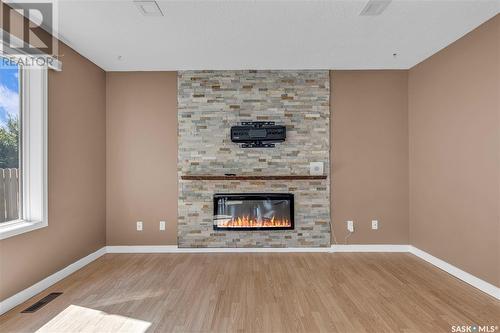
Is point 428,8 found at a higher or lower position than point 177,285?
higher

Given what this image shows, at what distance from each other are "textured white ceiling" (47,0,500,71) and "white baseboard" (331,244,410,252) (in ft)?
8.40

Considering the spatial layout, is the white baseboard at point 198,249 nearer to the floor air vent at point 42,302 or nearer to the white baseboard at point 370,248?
the white baseboard at point 370,248

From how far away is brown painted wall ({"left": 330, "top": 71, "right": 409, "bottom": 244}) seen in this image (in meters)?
4.10

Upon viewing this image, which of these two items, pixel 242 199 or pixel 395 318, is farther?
pixel 242 199

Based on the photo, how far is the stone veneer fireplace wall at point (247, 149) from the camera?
4102 millimetres

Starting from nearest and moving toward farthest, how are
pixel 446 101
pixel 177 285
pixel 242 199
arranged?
1. pixel 177 285
2. pixel 446 101
3. pixel 242 199

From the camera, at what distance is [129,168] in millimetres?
4137

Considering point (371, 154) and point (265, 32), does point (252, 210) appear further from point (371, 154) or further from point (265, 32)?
point (265, 32)

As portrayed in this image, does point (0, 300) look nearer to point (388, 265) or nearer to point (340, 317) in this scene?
point (340, 317)

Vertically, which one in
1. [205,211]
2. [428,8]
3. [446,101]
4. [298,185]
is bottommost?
[205,211]

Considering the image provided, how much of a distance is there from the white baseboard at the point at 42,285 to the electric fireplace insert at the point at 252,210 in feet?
5.58

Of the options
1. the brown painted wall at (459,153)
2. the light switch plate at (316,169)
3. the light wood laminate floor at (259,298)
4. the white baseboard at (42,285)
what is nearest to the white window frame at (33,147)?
the white baseboard at (42,285)

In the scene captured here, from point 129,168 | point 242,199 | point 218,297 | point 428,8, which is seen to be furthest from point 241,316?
point 428,8

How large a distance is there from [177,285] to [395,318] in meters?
Result: 2.05
